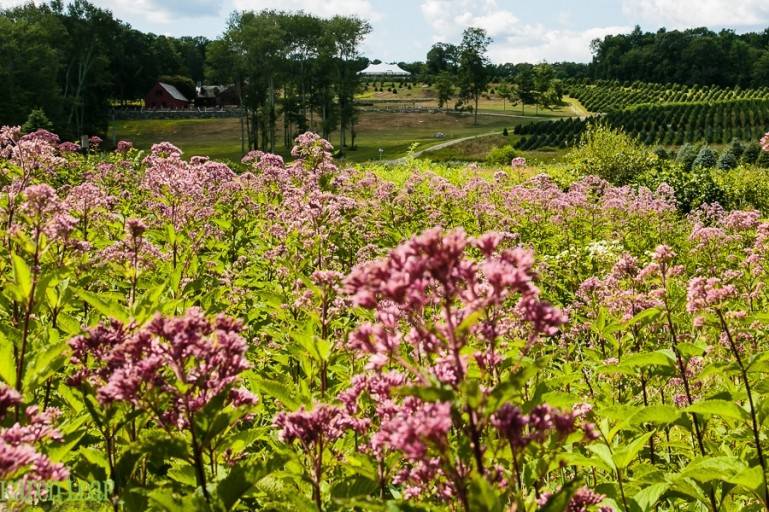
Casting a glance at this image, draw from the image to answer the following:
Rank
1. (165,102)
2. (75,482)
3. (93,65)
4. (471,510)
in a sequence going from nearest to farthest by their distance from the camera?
(471,510), (75,482), (93,65), (165,102)

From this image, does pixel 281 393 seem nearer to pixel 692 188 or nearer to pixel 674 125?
pixel 692 188

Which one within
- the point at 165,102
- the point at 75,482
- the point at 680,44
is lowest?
the point at 75,482

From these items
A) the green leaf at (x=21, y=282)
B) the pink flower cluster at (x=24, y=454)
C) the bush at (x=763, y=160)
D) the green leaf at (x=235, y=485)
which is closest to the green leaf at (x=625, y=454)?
the green leaf at (x=235, y=485)

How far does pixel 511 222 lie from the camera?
1062cm

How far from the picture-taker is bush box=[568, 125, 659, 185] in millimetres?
29438

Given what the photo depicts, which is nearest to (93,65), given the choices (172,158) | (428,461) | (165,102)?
(165,102)

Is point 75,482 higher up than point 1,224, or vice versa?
point 1,224

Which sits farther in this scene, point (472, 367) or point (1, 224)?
point (1, 224)

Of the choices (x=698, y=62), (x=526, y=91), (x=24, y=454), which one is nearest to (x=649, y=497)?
(x=24, y=454)

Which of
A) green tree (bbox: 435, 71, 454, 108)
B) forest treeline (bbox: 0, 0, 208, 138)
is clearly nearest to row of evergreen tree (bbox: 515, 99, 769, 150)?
green tree (bbox: 435, 71, 454, 108)

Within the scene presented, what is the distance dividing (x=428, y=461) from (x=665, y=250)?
2.61m

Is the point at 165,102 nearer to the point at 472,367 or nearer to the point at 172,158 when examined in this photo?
the point at 172,158

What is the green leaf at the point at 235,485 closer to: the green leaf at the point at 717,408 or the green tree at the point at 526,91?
the green leaf at the point at 717,408

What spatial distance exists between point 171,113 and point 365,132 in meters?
33.4
